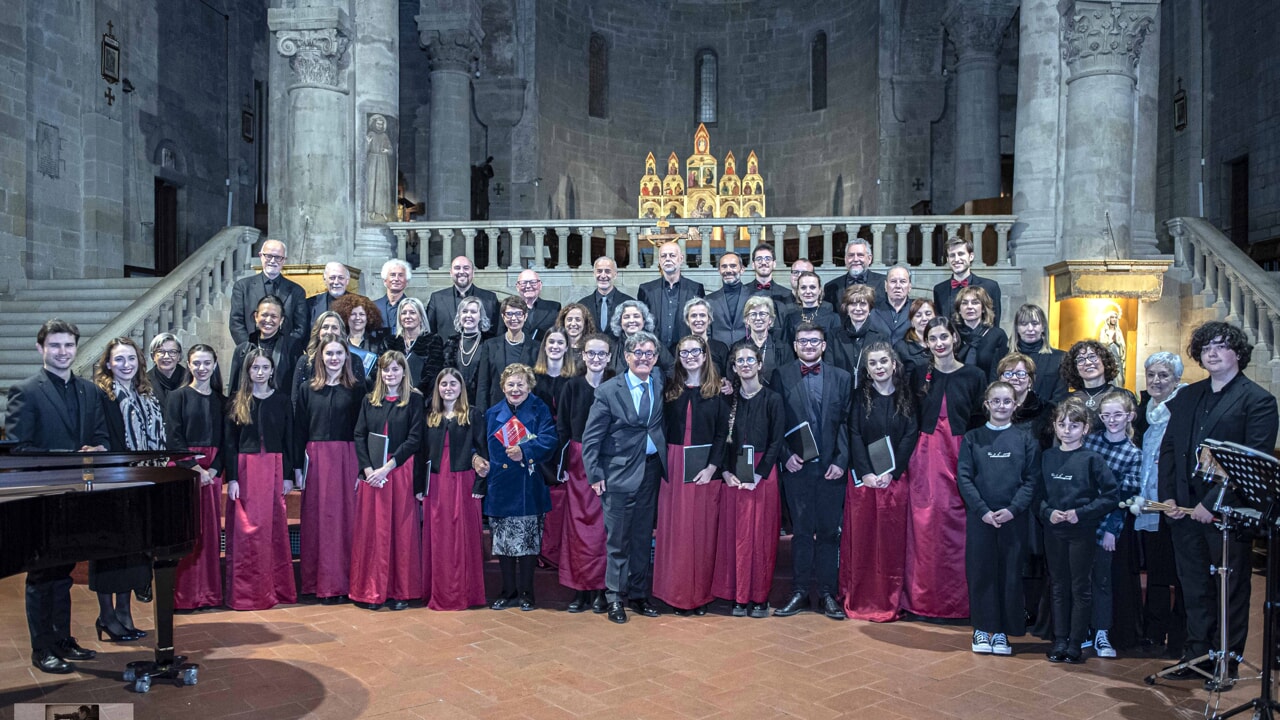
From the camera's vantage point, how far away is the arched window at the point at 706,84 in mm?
23844

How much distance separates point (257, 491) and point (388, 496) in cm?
87

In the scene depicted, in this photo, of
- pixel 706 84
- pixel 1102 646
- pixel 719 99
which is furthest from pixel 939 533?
pixel 706 84

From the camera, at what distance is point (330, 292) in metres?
7.72

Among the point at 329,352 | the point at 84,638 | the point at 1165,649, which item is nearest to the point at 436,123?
the point at 329,352

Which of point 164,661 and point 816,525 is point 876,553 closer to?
point 816,525

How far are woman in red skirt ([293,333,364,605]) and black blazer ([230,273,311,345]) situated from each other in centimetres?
129

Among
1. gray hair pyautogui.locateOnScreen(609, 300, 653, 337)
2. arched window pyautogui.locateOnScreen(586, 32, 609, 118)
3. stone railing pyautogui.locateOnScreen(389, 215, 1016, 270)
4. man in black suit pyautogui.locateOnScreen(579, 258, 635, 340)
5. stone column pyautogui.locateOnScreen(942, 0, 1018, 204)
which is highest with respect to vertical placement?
arched window pyautogui.locateOnScreen(586, 32, 609, 118)

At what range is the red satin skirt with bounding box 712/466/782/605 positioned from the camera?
616 centimetres

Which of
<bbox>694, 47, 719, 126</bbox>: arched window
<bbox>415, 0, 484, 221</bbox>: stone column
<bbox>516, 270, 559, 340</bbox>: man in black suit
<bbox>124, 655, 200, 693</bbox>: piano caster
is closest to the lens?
<bbox>124, 655, 200, 693</bbox>: piano caster

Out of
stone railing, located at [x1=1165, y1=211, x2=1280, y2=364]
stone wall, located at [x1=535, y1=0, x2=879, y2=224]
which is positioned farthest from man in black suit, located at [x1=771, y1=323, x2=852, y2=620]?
stone wall, located at [x1=535, y1=0, x2=879, y2=224]

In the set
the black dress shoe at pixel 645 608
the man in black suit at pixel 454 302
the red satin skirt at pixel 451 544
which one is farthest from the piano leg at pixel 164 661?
the man in black suit at pixel 454 302

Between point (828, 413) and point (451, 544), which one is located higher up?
point (828, 413)

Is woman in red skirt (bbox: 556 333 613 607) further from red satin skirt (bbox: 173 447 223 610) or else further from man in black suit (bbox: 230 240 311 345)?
man in black suit (bbox: 230 240 311 345)

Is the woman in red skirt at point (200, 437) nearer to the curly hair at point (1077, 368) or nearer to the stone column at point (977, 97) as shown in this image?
the curly hair at point (1077, 368)
